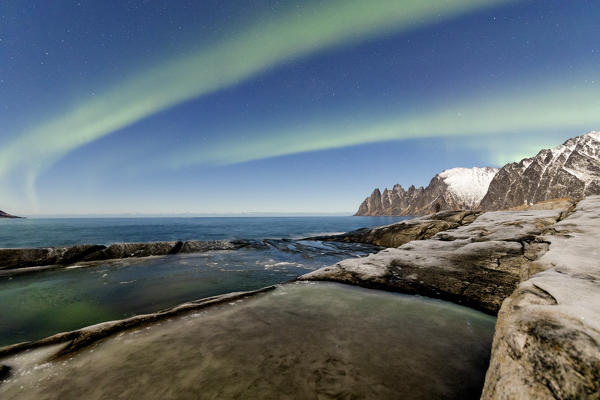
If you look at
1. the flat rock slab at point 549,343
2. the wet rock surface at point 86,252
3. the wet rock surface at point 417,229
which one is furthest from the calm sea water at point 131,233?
the flat rock slab at point 549,343

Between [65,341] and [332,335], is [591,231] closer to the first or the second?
[332,335]

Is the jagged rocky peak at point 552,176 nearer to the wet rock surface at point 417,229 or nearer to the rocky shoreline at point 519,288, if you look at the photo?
the wet rock surface at point 417,229

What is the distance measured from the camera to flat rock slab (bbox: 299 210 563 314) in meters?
8.19

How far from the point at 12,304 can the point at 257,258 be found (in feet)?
45.5

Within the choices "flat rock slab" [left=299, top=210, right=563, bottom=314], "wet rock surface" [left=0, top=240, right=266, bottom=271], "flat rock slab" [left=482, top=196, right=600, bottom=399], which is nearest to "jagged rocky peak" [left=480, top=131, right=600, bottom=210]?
"flat rock slab" [left=299, top=210, right=563, bottom=314]

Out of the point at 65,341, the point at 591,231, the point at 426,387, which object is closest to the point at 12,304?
the point at 65,341

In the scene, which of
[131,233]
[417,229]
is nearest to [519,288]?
[417,229]

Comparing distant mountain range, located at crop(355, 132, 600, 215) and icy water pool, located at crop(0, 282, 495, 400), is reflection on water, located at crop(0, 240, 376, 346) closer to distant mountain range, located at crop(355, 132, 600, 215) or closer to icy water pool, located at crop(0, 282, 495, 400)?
icy water pool, located at crop(0, 282, 495, 400)

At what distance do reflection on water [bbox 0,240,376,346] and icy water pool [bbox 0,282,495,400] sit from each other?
161 inches

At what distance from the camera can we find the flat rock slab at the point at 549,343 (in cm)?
224

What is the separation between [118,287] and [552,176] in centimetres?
18778

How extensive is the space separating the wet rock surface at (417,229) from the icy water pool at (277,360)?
1845cm

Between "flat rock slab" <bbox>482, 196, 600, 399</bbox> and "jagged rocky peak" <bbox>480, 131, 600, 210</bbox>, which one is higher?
"jagged rocky peak" <bbox>480, 131, 600, 210</bbox>

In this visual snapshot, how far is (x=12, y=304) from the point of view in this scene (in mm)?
9391
